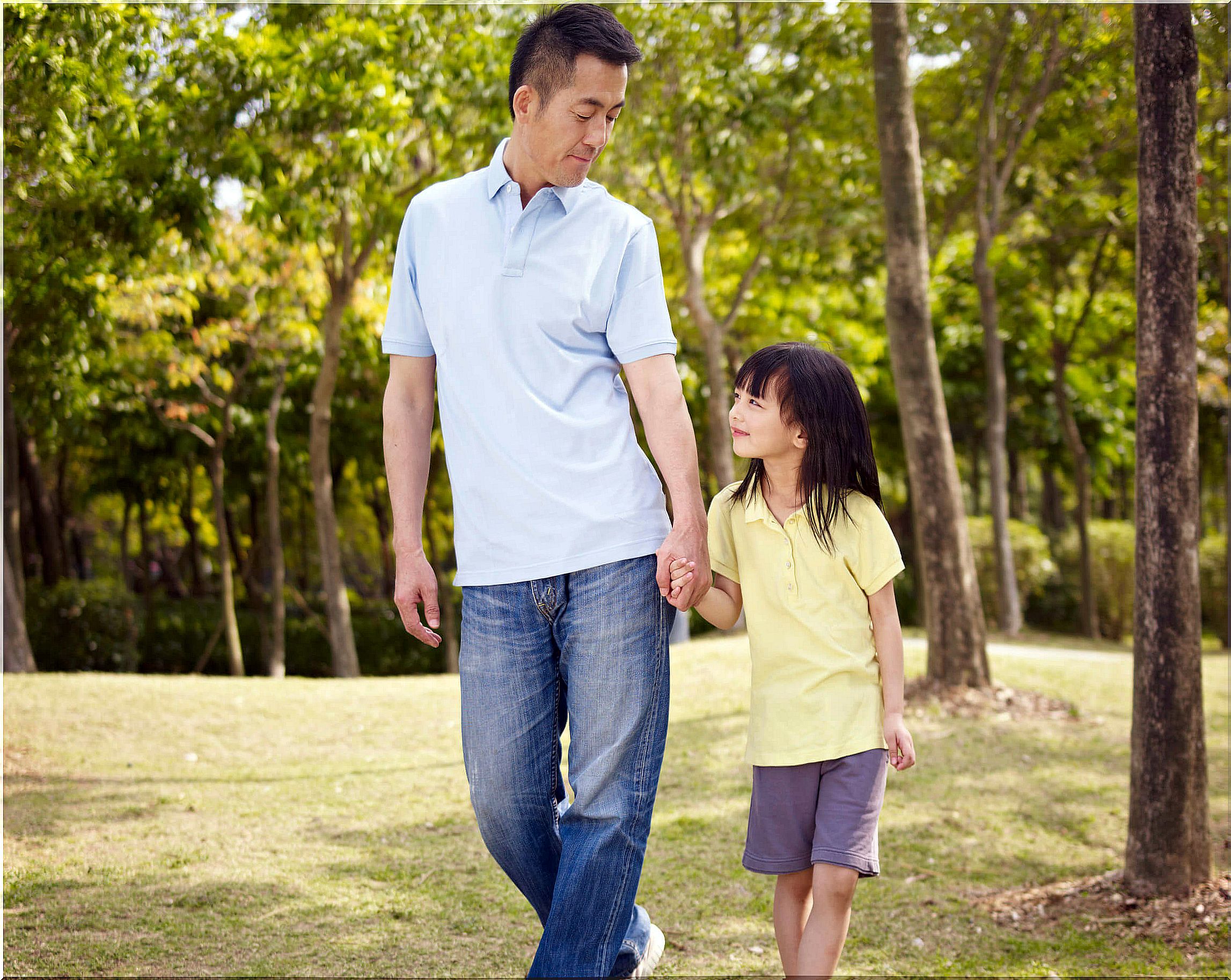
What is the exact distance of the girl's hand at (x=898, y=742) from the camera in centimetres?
267

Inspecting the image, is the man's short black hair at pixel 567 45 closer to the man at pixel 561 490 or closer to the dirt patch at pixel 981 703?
the man at pixel 561 490

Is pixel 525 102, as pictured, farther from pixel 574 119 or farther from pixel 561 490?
pixel 561 490

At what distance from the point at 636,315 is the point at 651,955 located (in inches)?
63.9

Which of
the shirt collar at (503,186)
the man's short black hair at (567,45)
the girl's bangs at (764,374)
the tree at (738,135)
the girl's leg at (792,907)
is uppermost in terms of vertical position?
the tree at (738,135)

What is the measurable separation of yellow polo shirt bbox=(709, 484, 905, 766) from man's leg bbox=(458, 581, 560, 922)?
1.69 feet

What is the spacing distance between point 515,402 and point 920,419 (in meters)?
5.42

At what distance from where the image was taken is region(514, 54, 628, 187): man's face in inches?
99.7

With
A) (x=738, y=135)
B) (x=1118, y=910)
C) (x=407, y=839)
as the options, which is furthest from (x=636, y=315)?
(x=738, y=135)

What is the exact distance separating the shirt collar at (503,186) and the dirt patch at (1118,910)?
3138mm

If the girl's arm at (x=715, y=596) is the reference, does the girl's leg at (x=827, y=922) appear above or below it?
below

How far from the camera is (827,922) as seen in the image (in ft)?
8.66

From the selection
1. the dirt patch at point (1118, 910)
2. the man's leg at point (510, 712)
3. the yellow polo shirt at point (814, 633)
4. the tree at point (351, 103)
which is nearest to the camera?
the man's leg at point (510, 712)

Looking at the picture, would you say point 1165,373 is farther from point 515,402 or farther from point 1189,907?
point 515,402

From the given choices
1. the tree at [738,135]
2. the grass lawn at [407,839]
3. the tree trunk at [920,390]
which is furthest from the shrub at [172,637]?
the tree trunk at [920,390]
